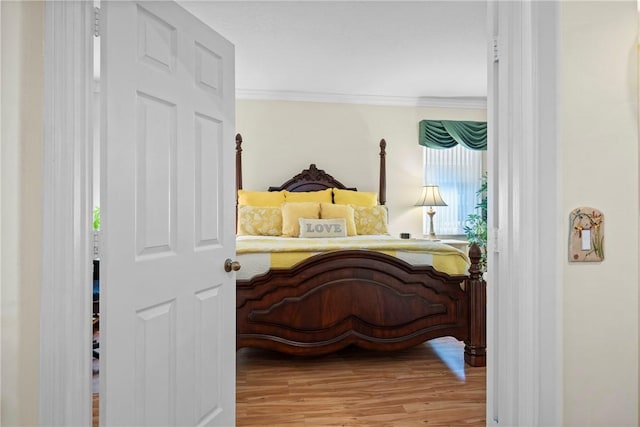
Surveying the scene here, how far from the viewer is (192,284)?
1.72m

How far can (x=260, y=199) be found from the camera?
482 centimetres

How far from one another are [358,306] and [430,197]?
109 inches

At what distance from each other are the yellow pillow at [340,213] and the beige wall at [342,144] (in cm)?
97

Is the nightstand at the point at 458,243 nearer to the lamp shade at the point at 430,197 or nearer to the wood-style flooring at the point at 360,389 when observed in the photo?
the lamp shade at the point at 430,197

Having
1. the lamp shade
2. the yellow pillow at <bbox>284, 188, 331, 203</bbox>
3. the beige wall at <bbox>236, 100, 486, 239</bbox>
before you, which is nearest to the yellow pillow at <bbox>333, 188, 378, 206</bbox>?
the yellow pillow at <bbox>284, 188, 331, 203</bbox>

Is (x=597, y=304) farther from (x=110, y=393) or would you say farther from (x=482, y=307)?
(x=482, y=307)

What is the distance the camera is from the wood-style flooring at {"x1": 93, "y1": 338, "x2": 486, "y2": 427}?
7.47 ft

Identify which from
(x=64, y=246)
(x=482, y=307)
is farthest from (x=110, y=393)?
(x=482, y=307)

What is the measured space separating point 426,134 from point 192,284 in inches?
177

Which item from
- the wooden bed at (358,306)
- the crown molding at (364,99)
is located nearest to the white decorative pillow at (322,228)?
the wooden bed at (358,306)

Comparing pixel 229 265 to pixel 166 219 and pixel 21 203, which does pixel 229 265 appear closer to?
pixel 166 219

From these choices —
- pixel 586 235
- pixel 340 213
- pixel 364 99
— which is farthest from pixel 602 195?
pixel 364 99

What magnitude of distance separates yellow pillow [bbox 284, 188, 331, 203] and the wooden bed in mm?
2003

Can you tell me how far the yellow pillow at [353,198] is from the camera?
16.6 feet
